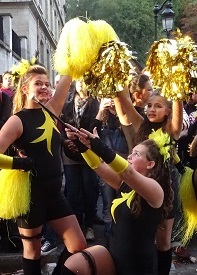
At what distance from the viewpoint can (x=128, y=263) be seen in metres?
2.73

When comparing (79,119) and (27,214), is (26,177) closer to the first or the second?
(27,214)

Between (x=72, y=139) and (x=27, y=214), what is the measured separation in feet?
2.82

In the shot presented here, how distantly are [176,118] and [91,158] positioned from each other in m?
0.86

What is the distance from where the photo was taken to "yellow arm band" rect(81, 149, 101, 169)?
270cm

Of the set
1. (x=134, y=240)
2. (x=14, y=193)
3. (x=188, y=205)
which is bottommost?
(x=134, y=240)

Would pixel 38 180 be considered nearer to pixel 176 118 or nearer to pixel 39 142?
pixel 39 142

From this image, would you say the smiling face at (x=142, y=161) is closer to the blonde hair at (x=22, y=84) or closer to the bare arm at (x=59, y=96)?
the bare arm at (x=59, y=96)

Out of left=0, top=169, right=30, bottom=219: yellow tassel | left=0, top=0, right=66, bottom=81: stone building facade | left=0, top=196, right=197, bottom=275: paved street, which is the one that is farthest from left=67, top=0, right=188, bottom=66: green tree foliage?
left=0, top=169, right=30, bottom=219: yellow tassel

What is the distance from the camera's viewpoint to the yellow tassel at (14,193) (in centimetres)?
319

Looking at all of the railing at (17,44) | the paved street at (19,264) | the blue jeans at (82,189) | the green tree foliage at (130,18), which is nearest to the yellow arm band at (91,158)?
the paved street at (19,264)

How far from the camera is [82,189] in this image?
4.75m

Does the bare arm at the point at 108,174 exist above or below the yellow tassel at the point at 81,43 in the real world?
below

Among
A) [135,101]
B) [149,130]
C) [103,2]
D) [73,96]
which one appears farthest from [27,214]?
[103,2]

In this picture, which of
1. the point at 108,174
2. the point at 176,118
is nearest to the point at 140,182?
the point at 108,174
